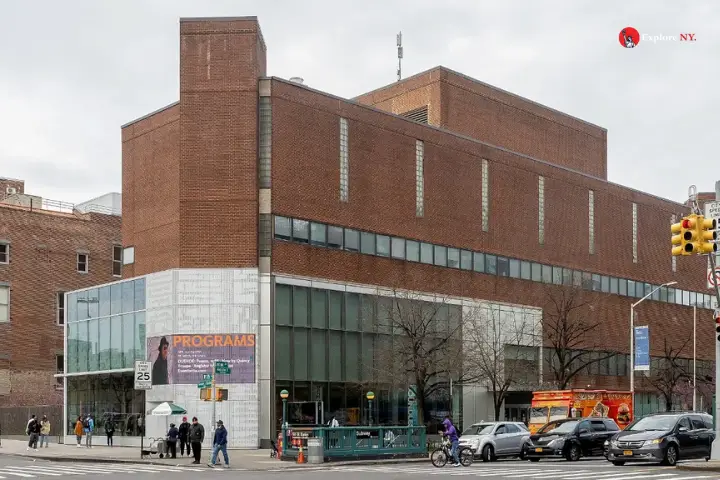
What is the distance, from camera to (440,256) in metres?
63.8

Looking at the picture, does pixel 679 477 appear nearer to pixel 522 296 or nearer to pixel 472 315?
pixel 472 315

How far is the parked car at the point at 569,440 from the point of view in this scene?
133ft

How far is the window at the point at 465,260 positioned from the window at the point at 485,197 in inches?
92.5

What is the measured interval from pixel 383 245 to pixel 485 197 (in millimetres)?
10601

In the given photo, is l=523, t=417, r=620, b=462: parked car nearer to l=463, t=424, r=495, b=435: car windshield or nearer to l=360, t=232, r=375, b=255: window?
l=463, t=424, r=495, b=435: car windshield

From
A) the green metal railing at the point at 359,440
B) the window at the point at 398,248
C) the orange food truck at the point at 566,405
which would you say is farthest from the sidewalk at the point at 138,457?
the window at the point at 398,248

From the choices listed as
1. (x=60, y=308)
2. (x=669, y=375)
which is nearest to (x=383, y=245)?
(x=60, y=308)

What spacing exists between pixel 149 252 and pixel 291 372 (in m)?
10.1

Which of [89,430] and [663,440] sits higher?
[663,440]

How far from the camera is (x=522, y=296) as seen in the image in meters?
69.5

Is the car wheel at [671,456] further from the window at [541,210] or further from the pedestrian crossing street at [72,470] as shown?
the window at [541,210]

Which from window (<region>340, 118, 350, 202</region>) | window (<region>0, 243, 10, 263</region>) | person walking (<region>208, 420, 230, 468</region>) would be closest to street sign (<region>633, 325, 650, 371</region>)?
window (<region>340, 118, 350, 202</region>)


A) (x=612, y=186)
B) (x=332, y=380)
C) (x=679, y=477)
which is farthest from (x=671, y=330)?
(x=679, y=477)

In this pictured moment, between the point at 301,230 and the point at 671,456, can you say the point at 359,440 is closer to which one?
the point at 671,456
